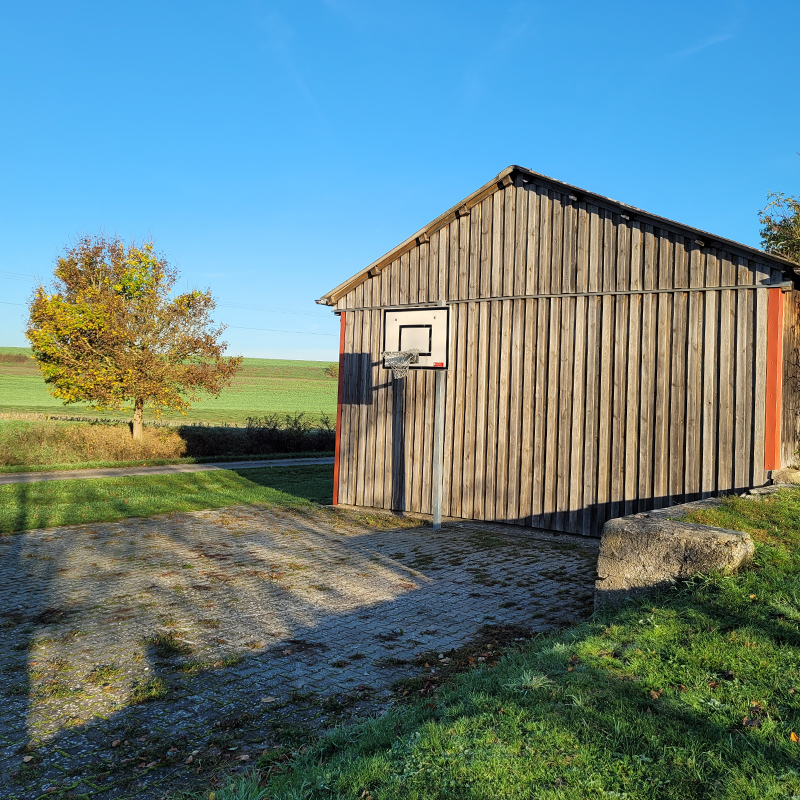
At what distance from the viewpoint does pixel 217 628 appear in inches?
253

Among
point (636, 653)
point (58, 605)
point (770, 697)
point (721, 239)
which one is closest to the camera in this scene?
point (770, 697)

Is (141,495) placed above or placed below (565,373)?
below

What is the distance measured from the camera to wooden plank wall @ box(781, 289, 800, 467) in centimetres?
1047

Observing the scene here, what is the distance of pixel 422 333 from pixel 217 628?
24.4 ft

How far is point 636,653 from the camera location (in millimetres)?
4535

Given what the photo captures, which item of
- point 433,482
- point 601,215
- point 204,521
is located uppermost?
point 601,215

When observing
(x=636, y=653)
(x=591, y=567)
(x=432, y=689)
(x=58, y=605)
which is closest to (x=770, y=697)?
(x=636, y=653)

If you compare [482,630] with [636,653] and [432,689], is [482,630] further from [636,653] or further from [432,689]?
[636,653]

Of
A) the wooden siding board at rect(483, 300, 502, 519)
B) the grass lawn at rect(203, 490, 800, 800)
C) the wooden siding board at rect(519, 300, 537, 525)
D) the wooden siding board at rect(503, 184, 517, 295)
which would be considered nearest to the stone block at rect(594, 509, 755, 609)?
the grass lawn at rect(203, 490, 800, 800)

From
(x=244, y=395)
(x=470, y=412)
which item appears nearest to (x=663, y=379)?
(x=470, y=412)

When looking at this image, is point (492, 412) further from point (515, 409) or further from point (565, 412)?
point (565, 412)

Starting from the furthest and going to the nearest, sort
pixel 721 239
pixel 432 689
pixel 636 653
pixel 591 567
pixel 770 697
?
pixel 721 239 < pixel 591 567 < pixel 432 689 < pixel 636 653 < pixel 770 697

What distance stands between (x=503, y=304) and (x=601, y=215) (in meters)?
2.20

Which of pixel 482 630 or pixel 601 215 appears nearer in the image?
pixel 482 630
